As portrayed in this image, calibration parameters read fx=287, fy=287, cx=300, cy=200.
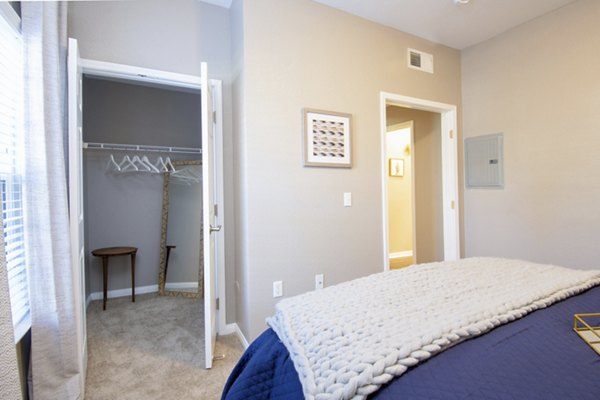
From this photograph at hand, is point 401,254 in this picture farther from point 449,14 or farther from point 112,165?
point 112,165

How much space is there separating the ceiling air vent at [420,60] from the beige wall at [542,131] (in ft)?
1.81

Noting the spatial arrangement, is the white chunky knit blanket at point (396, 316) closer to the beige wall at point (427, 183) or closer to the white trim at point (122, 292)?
the beige wall at point (427, 183)

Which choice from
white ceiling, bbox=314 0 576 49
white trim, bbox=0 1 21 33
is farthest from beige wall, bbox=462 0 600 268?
white trim, bbox=0 1 21 33

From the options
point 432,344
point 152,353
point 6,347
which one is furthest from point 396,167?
point 6,347

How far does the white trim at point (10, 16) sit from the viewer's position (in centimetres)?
133

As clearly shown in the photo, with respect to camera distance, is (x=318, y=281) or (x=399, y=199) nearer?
(x=318, y=281)

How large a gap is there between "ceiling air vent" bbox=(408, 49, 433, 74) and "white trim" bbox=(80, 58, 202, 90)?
6.84 feet

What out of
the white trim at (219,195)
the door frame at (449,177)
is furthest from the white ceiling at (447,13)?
the white trim at (219,195)

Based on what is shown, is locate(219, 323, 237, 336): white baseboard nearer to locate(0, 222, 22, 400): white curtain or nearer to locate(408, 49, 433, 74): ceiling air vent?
locate(0, 222, 22, 400): white curtain

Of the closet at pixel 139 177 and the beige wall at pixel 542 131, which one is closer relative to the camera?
the beige wall at pixel 542 131

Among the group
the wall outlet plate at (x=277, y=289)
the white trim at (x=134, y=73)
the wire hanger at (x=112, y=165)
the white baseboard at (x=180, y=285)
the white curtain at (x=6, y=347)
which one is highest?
the white trim at (x=134, y=73)

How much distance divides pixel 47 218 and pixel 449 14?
340cm

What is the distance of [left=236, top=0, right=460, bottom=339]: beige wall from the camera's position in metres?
2.17

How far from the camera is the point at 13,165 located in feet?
5.08
